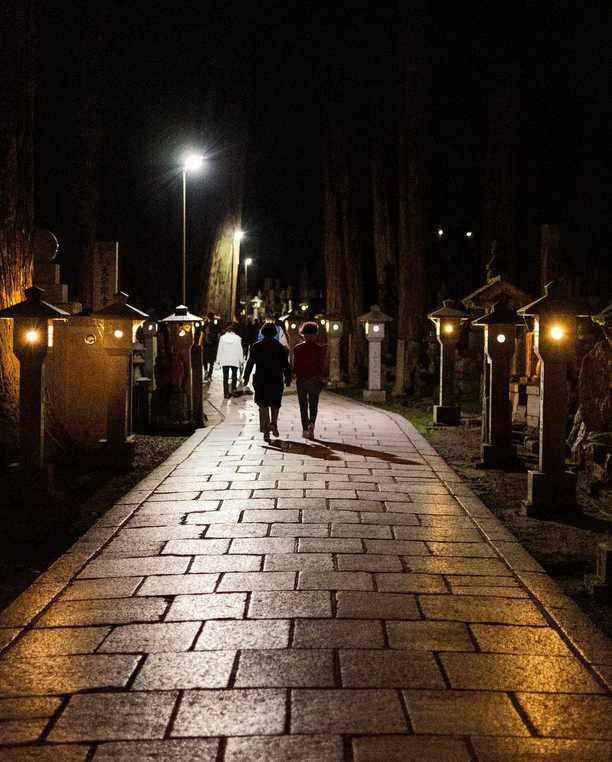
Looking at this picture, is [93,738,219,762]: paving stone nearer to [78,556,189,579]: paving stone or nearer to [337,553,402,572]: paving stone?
[78,556,189,579]: paving stone

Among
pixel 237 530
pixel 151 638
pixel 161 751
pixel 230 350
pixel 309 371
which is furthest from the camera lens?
pixel 230 350

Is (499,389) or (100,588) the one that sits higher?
(499,389)

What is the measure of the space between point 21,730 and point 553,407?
5826mm

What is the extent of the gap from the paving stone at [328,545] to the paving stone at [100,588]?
133 cm

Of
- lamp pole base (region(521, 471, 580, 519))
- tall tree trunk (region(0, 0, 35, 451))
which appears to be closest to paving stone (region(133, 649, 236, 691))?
lamp pole base (region(521, 471, 580, 519))

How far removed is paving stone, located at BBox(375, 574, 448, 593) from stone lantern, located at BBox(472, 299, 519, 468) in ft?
16.7

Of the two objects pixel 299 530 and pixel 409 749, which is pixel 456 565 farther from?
pixel 409 749

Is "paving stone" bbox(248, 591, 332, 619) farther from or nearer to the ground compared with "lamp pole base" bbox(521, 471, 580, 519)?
nearer to the ground

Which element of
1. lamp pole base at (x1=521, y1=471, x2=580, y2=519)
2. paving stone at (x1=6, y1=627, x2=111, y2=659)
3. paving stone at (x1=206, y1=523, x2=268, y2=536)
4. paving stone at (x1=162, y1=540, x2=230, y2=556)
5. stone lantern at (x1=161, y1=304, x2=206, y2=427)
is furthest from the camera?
stone lantern at (x1=161, y1=304, x2=206, y2=427)

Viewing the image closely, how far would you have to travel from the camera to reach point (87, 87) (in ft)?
69.9

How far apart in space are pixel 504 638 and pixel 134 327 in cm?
683

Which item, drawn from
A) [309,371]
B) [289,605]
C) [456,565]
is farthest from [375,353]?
[289,605]

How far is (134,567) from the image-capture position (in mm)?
5379

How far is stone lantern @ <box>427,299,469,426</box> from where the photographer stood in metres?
14.6
